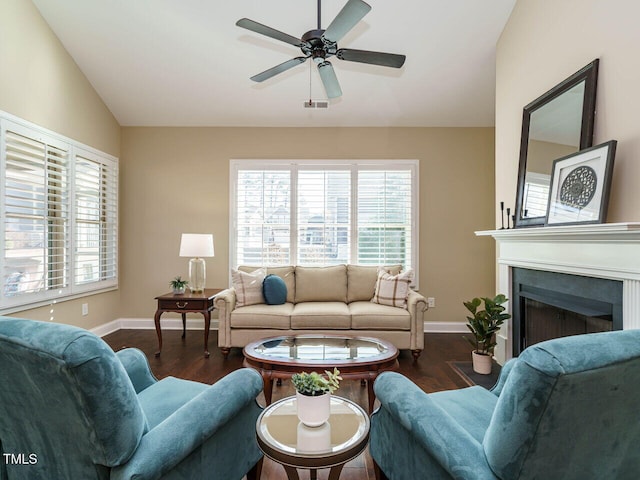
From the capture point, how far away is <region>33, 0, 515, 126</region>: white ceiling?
3328mm

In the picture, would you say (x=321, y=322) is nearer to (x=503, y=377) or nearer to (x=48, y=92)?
(x=503, y=377)

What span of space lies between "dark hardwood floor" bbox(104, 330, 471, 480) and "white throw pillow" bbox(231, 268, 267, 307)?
1.88ft

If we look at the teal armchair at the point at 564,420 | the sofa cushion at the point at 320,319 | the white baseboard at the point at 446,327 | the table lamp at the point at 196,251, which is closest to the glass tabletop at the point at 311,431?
the teal armchair at the point at 564,420

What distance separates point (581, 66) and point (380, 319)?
2.64m

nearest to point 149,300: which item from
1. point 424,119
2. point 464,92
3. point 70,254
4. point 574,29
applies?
point 70,254

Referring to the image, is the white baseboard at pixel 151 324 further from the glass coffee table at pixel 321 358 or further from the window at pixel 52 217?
the glass coffee table at pixel 321 358

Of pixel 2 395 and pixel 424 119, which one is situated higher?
pixel 424 119

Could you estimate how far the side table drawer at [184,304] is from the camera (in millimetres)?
3732

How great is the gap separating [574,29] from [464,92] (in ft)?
5.51

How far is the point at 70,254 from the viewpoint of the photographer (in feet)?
12.6

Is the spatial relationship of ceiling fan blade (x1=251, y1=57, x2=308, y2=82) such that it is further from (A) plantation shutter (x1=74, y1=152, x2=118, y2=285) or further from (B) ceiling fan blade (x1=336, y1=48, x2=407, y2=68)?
(A) plantation shutter (x1=74, y1=152, x2=118, y2=285)

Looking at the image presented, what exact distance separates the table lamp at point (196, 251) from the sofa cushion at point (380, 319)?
A: 1799mm

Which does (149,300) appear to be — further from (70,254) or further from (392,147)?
(392,147)

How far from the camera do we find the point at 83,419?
108cm
